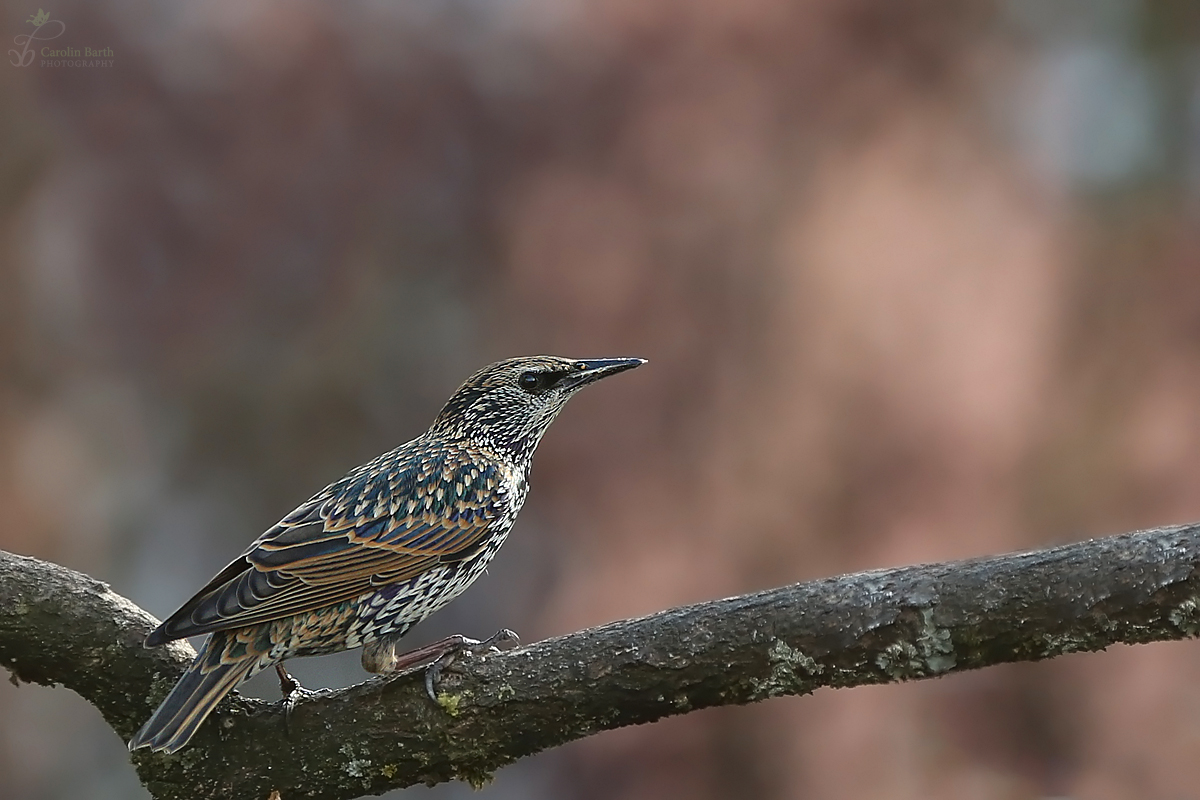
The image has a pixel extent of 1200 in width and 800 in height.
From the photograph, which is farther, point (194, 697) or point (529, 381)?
point (529, 381)

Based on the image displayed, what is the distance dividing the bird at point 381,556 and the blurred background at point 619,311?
384 cm

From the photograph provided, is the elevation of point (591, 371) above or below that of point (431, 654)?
above

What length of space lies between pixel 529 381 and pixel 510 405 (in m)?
0.12

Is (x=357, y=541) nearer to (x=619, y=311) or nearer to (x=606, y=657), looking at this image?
(x=606, y=657)

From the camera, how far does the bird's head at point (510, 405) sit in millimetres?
3775

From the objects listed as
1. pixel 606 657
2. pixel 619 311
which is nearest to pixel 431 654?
pixel 606 657

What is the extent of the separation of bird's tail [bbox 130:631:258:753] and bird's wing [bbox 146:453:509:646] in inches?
4.6

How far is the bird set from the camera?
2934 millimetres

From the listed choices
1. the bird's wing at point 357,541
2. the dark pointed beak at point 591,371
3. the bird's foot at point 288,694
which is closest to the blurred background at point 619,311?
the dark pointed beak at point 591,371

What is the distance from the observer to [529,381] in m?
3.78

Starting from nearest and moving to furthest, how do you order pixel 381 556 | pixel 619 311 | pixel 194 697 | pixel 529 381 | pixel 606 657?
pixel 606 657
pixel 194 697
pixel 381 556
pixel 529 381
pixel 619 311

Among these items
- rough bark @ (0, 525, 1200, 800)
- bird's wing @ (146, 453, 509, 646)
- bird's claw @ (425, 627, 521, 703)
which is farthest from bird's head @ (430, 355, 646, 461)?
rough bark @ (0, 525, 1200, 800)

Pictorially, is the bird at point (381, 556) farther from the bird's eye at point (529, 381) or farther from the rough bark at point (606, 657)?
the rough bark at point (606, 657)

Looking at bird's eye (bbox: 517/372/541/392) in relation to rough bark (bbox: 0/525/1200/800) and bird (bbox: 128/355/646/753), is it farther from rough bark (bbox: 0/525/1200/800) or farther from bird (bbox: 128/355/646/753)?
rough bark (bbox: 0/525/1200/800)
